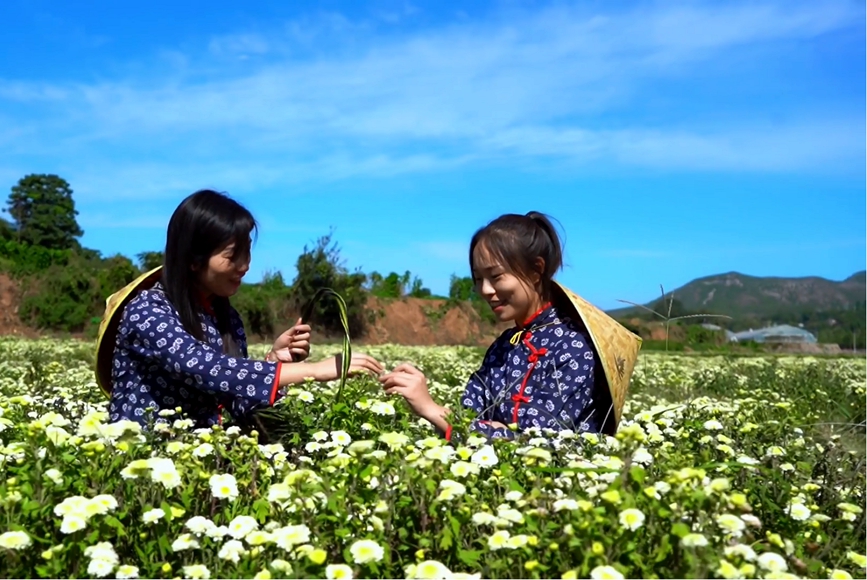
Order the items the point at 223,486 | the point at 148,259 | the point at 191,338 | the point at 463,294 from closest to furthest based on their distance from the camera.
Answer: the point at 223,486 < the point at 191,338 < the point at 148,259 < the point at 463,294

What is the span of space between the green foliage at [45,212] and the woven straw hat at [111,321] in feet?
133

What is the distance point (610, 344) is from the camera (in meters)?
3.79

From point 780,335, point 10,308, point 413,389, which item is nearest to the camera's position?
point 413,389

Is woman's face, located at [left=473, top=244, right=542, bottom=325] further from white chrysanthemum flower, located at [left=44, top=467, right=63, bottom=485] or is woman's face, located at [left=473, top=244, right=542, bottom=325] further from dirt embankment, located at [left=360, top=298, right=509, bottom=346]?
dirt embankment, located at [left=360, top=298, right=509, bottom=346]

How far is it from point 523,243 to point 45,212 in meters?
44.8

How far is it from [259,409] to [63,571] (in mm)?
1709

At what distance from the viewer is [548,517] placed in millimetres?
2119

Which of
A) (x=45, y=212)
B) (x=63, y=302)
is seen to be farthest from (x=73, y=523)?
(x=45, y=212)

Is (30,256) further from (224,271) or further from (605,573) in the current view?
(605,573)

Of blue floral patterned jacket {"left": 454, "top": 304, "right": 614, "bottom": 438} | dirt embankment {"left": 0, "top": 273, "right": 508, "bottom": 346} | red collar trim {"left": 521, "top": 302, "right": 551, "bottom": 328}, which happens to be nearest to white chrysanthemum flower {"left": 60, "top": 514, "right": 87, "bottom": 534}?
blue floral patterned jacket {"left": 454, "top": 304, "right": 614, "bottom": 438}

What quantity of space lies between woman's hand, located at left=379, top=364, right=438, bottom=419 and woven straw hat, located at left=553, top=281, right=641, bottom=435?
2.70 ft

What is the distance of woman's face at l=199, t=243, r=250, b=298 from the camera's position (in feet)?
12.4

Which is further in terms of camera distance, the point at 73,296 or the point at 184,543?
the point at 73,296

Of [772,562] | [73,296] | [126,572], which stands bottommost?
[126,572]
